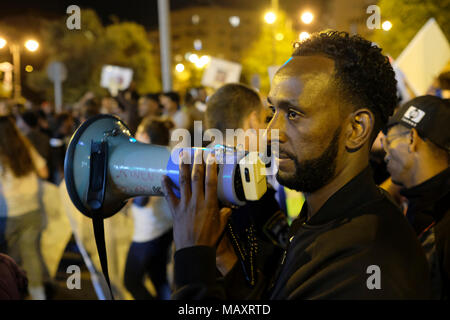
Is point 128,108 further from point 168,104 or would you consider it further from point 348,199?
point 348,199

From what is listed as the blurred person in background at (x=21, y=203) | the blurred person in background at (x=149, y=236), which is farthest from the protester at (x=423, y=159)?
the blurred person in background at (x=21, y=203)

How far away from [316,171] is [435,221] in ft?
3.39

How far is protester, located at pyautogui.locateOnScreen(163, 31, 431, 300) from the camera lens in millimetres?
1104

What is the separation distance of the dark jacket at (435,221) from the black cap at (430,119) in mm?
200

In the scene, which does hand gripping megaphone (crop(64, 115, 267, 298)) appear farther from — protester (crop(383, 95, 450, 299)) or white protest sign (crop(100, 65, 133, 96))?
white protest sign (crop(100, 65, 133, 96))

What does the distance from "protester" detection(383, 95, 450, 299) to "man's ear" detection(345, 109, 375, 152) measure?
88 centimetres

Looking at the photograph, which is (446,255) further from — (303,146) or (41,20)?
(41,20)

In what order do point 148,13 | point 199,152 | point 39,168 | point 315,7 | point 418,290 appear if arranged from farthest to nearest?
point 315,7 → point 148,13 → point 39,168 → point 199,152 → point 418,290

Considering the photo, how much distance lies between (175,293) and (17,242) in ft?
10.5

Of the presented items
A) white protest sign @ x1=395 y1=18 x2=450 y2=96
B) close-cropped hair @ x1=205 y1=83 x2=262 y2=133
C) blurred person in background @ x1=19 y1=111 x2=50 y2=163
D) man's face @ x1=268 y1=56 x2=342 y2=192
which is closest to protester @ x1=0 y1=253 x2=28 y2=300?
man's face @ x1=268 y1=56 x2=342 y2=192

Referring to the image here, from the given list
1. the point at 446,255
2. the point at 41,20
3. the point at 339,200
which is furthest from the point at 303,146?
the point at 41,20

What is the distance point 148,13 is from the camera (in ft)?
27.1

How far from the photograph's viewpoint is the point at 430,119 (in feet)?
7.67

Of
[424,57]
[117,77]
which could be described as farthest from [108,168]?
[117,77]
